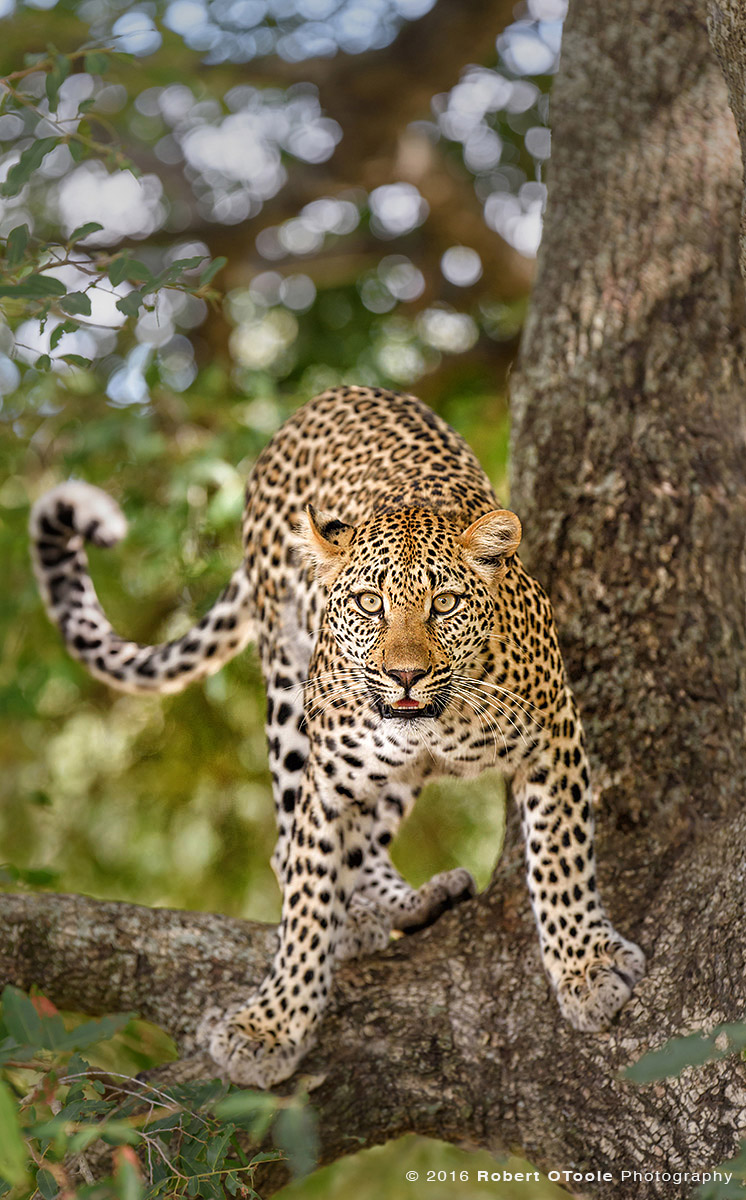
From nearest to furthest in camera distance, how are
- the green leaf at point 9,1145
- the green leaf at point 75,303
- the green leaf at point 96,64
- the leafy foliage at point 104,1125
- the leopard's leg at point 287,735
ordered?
1. the green leaf at point 9,1145
2. the leafy foliage at point 104,1125
3. the green leaf at point 75,303
4. the green leaf at point 96,64
5. the leopard's leg at point 287,735

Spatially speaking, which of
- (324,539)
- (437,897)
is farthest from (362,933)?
(324,539)

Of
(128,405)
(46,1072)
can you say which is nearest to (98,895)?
(128,405)

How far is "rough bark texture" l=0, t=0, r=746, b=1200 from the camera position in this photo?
3.84 metres

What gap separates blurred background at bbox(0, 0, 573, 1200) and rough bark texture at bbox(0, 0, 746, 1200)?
1.26 meters

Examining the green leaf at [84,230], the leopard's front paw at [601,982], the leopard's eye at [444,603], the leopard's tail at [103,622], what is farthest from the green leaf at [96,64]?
the leopard's front paw at [601,982]

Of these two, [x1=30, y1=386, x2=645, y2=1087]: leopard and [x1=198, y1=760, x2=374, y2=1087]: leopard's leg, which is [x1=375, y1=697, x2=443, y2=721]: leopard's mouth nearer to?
[x1=30, y1=386, x2=645, y2=1087]: leopard

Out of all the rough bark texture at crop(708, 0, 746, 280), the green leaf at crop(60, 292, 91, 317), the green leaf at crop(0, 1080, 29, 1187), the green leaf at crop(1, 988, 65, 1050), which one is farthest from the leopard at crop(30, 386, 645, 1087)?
the green leaf at crop(0, 1080, 29, 1187)

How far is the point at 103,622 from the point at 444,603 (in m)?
2.10

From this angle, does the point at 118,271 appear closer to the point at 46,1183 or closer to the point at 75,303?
the point at 75,303

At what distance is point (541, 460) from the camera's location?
511 centimetres

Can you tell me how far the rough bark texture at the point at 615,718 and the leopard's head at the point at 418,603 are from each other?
0.82 meters

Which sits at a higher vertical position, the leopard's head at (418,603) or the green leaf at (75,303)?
the green leaf at (75,303)

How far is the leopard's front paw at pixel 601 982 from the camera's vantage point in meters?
3.86

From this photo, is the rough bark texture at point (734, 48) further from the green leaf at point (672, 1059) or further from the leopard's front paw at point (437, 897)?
the leopard's front paw at point (437, 897)
